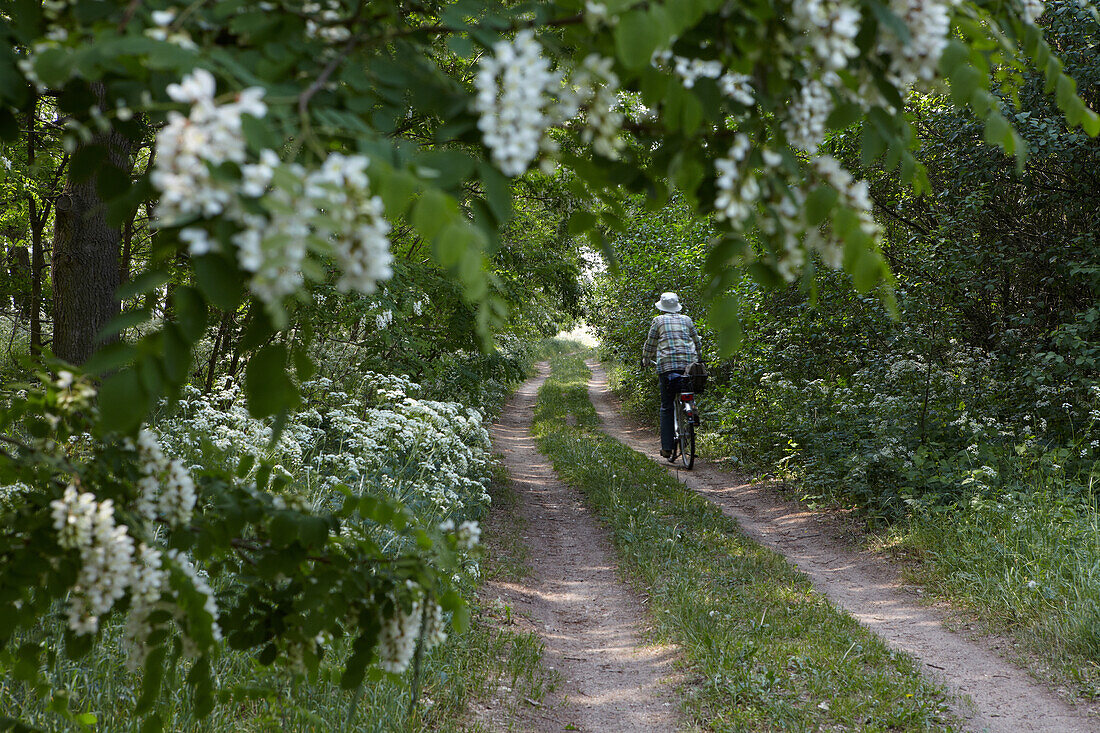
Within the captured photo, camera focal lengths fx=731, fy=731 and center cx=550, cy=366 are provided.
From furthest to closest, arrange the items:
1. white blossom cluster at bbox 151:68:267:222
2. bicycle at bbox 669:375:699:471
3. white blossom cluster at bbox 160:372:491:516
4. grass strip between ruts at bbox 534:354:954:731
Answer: bicycle at bbox 669:375:699:471 → white blossom cluster at bbox 160:372:491:516 → grass strip between ruts at bbox 534:354:954:731 → white blossom cluster at bbox 151:68:267:222

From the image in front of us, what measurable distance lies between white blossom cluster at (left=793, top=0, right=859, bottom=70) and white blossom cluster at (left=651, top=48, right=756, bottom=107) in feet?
0.47

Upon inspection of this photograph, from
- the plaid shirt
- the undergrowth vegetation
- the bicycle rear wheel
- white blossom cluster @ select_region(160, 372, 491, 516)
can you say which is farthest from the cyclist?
the undergrowth vegetation

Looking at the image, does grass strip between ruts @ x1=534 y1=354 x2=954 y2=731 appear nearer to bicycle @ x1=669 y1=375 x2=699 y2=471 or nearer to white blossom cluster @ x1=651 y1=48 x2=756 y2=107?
bicycle @ x1=669 y1=375 x2=699 y2=471

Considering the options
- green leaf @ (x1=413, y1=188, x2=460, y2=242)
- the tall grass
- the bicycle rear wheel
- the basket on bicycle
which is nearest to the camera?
green leaf @ (x1=413, y1=188, x2=460, y2=242)

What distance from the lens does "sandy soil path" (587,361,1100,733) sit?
3.41m

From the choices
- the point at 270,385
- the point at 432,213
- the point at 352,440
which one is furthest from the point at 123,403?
the point at 352,440

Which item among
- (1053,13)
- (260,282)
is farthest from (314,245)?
(1053,13)

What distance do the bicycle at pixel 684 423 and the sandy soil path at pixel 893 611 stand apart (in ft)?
1.32

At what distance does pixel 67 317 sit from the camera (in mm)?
4109

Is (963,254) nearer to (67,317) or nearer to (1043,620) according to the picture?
(1043,620)

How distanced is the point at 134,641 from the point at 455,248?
130cm

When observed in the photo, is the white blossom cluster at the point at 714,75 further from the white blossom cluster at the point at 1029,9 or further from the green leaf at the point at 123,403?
the green leaf at the point at 123,403

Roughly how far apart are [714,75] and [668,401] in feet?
25.7

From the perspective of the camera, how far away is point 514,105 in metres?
1.12
